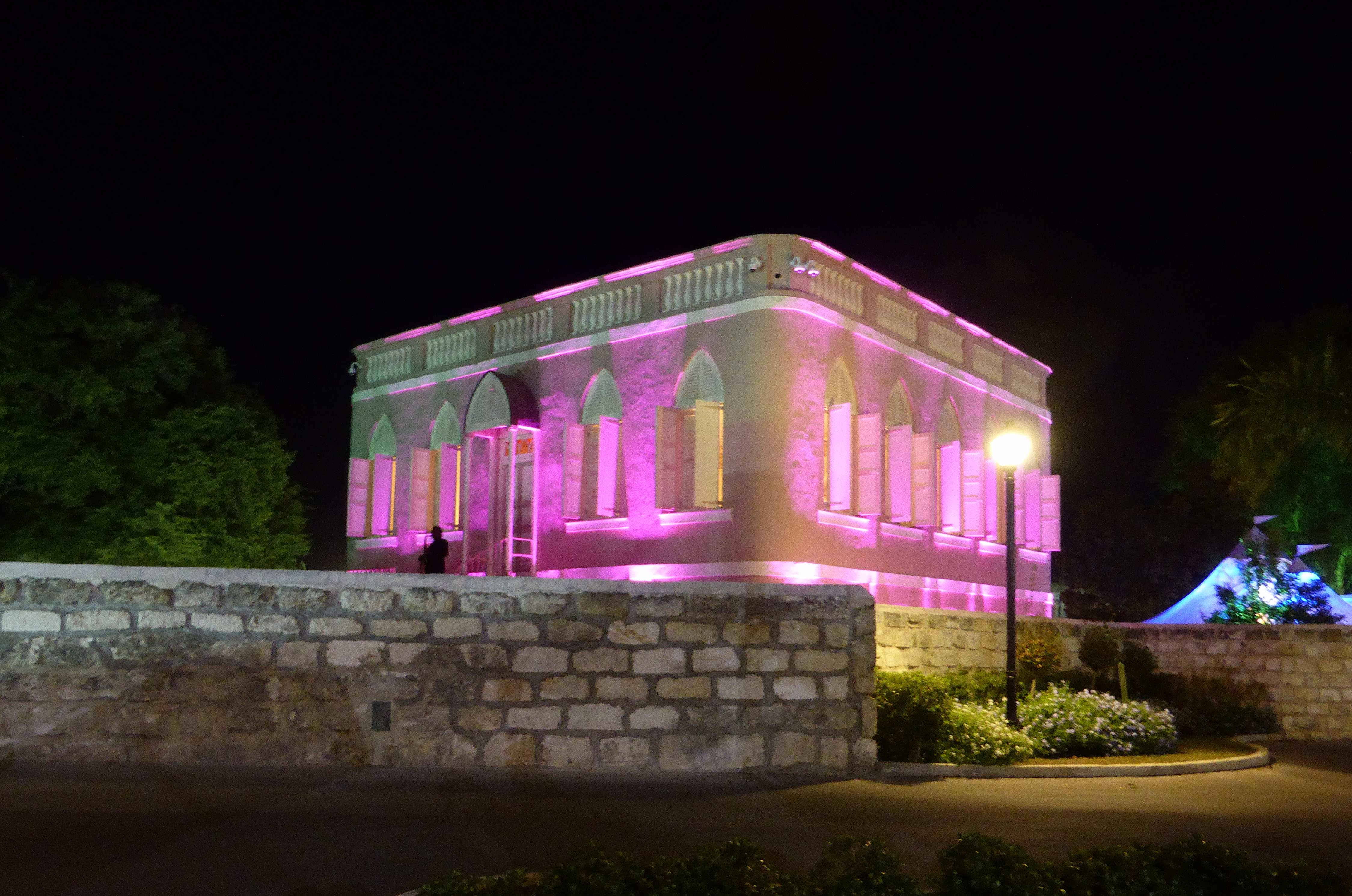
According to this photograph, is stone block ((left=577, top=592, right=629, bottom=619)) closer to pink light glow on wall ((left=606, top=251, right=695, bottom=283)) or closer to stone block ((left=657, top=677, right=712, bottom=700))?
stone block ((left=657, top=677, right=712, bottom=700))

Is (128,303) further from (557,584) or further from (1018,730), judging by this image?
(1018,730)

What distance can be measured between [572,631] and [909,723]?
12.5 feet

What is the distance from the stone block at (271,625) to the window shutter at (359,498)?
13569 millimetres

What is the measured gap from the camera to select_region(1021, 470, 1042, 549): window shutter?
24.2m

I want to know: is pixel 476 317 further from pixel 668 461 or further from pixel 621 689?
pixel 621 689

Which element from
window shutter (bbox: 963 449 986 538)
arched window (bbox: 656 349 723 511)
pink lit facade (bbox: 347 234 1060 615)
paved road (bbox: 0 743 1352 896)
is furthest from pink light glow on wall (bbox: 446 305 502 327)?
paved road (bbox: 0 743 1352 896)

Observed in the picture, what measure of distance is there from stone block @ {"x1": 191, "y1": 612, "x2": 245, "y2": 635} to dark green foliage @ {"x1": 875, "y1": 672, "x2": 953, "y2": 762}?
5.95 meters

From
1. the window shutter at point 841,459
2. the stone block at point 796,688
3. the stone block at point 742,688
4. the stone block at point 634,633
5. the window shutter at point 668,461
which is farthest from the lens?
the window shutter at point 668,461

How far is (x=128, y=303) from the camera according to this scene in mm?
20750

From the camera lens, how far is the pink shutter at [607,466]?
19328 millimetres

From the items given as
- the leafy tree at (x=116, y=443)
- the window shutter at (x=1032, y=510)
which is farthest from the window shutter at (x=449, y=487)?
the window shutter at (x=1032, y=510)

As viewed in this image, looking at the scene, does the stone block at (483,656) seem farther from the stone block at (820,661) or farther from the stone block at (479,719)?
the stone block at (820,661)

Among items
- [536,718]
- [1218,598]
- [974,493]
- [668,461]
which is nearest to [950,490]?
[974,493]

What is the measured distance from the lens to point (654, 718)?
1076 cm
